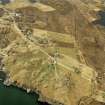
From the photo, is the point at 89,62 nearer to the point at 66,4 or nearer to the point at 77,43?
the point at 77,43

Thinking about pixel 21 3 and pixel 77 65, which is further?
pixel 21 3

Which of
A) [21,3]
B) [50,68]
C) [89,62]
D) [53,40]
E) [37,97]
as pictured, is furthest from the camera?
[21,3]

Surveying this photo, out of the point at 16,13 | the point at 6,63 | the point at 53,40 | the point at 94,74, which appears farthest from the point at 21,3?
the point at 94,74

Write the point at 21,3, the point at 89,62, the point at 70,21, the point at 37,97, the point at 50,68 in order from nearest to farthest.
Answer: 1. the point at 37,97
2. the point at 50,68
3. the point at 89,62
4. the point at 70,21
5. the point at 21,3

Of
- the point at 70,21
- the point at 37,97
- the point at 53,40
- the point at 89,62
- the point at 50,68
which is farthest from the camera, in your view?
the point at 70,21

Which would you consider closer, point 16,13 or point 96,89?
point 96,89

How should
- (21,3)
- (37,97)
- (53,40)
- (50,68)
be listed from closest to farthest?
(37,97)
(50,68)
(53,40)
(21,3)

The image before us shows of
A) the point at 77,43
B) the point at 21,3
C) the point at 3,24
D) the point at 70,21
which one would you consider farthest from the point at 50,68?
the point at 21,3

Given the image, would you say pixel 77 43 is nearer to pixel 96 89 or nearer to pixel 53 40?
pixel 53 40
